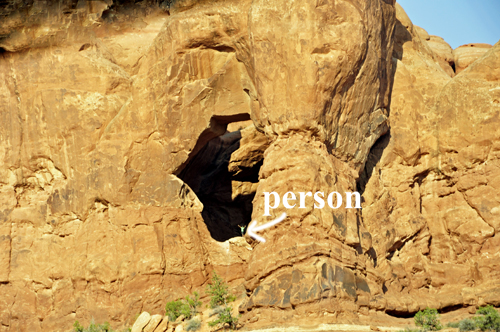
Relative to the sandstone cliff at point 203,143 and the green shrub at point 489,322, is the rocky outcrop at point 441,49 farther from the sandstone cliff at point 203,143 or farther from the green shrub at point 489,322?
the green shrub at point 489,322

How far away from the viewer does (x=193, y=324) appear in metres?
20.8

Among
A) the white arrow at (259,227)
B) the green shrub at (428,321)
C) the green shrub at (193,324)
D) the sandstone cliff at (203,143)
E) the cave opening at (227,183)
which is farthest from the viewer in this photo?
the cave opening at (227,183)

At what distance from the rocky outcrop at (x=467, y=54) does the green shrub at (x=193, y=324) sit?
16.4 metres

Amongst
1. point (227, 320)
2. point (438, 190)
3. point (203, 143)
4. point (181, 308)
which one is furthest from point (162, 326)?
point (438, 190)

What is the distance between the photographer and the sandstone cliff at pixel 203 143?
2139 centimetres

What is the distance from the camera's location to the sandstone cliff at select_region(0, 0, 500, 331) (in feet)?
70.2

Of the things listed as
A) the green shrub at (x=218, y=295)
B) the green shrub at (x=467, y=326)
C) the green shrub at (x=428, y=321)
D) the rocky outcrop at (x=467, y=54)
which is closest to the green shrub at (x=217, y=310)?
the green shrub at (x=218, y=295)

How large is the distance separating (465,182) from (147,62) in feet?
30.5

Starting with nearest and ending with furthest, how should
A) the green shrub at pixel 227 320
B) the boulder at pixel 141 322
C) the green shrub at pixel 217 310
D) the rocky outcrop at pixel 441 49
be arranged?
1. the green shrub at pixel 227 320
2. the boulder at pixel 141 322
3. the green shrub at pixel 217 310
4. the rocky outcrop at pixel 441 49

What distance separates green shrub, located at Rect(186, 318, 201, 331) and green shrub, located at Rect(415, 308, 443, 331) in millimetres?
5151

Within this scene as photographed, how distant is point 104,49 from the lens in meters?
24.7

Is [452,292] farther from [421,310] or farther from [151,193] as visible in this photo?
[151,193]

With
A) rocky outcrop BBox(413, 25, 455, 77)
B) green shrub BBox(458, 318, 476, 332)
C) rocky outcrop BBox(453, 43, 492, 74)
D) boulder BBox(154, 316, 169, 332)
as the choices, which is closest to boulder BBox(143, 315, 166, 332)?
boulder BBox(154, 316, 169, 332)

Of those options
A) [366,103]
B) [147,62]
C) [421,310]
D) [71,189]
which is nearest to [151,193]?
[71,189]
